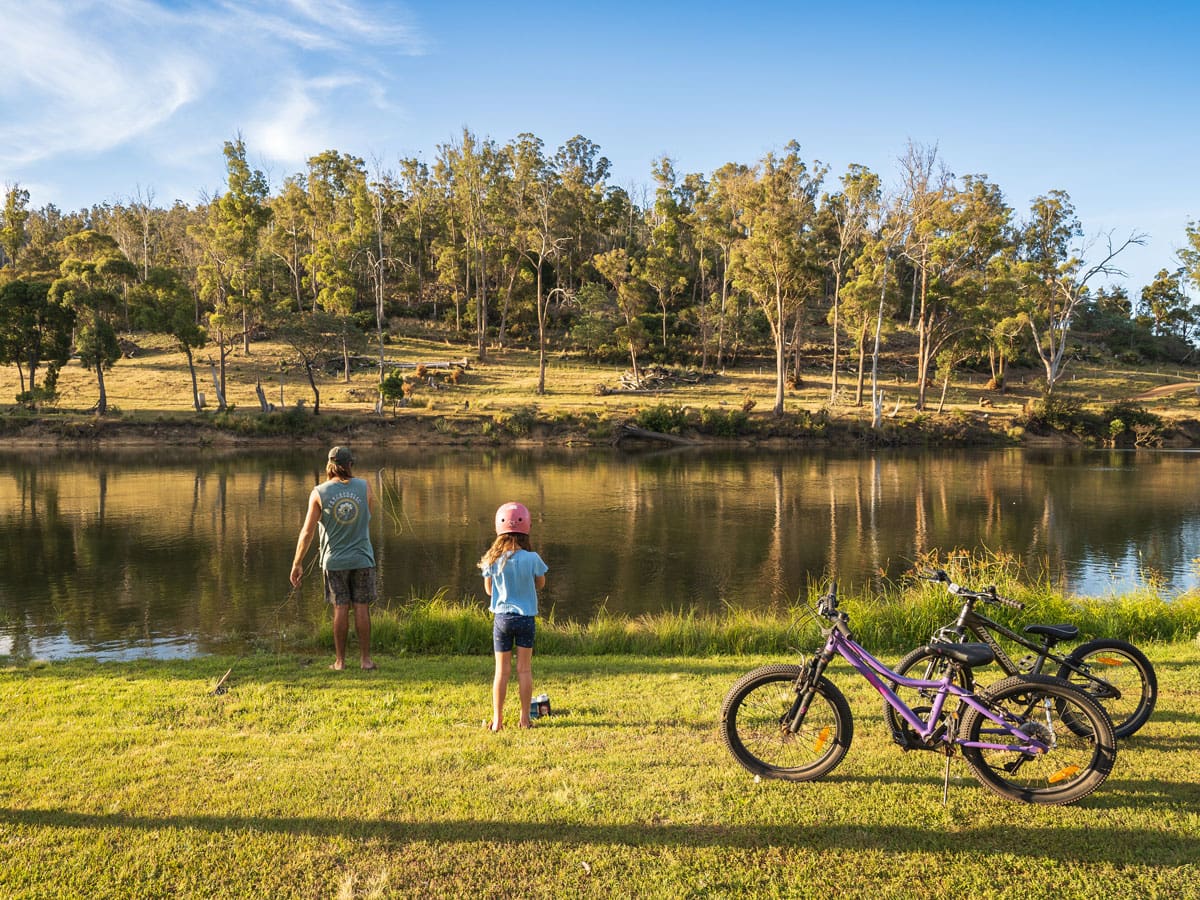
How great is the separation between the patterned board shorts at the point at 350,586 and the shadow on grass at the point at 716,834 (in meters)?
3.89

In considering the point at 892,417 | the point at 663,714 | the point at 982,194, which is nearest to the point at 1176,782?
the point at 663,714

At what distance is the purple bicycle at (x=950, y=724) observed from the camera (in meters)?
4.86

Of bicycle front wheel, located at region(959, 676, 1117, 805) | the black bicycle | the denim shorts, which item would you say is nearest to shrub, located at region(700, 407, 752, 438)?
the black bicycle

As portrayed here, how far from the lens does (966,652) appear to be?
5.11 meters

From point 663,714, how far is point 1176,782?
355cm

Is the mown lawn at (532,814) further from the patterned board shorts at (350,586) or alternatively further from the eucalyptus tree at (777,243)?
the eucalyptus tree at (777,243)

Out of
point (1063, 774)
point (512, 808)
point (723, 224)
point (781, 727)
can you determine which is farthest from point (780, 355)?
point (512, 808)

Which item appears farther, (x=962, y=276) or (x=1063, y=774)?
(x=962, y=276)

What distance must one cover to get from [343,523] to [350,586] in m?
0.79

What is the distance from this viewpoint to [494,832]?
4668 millimetres

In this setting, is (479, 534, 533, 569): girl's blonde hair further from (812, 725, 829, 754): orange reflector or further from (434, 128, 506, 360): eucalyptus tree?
(434, 128, 506, 360): eucalyptus tree

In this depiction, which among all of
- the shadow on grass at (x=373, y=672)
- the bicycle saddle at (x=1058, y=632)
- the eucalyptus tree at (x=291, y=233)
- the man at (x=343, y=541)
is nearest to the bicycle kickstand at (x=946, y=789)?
the bicycle saddle at (x=1058, y=632)

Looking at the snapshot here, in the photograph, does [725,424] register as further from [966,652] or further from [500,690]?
[966,652]

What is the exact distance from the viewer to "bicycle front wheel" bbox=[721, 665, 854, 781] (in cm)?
529
